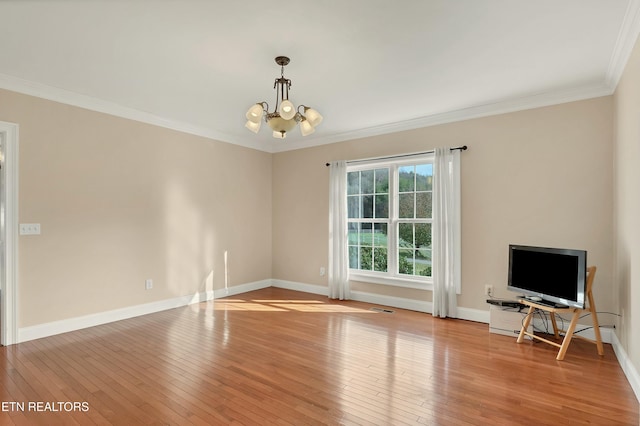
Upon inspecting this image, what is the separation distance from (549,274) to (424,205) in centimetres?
179

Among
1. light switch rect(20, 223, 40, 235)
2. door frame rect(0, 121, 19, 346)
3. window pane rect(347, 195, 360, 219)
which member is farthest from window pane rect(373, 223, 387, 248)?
door frame rect(0, 121, 19, 346)

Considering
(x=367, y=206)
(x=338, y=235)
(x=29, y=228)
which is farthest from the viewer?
(x=338, y=235)

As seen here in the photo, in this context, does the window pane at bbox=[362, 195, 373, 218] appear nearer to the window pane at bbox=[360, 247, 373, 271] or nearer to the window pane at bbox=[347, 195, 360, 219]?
the window pane at bbox=[347, 195, 360, 219]

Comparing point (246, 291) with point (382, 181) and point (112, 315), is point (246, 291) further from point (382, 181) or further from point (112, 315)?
point (382, 181)

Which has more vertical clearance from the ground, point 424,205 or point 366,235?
point 424,205

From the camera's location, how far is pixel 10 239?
11.3 ft

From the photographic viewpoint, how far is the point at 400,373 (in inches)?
113

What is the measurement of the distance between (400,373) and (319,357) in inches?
30.1

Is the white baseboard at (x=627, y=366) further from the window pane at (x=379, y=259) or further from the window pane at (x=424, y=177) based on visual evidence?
the window pane at (x=379, y=259)

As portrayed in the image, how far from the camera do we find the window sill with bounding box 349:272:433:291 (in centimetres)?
478

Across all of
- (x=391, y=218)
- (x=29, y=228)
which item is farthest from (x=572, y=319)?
(x=29, y=228)

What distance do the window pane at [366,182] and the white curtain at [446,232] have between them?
1108mm

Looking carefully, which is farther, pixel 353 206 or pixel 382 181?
pixel 353 206

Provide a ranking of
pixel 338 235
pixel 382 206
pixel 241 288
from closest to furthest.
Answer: pixel 382 206, pixel 338 235, pixel 241 288
